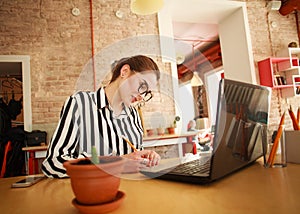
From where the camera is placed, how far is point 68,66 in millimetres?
3811

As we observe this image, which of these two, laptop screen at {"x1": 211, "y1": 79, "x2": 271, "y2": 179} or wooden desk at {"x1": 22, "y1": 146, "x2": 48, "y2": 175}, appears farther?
wooden desk at {"x1": 22, "y1": 146, "x2": 48, "y2": 175}

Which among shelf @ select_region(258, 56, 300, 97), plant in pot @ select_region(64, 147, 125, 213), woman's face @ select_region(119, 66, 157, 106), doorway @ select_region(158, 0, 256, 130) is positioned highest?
doorway @ select_region(158, 0, 256, 130)

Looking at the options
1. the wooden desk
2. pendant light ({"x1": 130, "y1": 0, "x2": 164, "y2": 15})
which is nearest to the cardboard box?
pendant light ({"x1": 130, "y1": 0, "x2": 164, "y2": 15})

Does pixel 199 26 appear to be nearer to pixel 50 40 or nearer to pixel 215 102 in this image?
pixel 50 40

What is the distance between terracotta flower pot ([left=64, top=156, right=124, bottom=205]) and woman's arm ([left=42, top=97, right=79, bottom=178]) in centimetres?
52

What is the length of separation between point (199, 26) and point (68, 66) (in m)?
3.25

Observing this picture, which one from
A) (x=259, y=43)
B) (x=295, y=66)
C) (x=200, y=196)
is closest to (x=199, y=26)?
(x=259, y=43)

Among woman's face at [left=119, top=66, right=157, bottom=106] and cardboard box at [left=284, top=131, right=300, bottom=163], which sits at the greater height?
woman's face at [left=119, top=66, right=157, bottom=106]

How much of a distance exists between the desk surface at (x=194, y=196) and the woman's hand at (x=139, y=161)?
0.38 feet

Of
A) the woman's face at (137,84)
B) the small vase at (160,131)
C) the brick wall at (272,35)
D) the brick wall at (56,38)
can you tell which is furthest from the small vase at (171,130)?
the woman's face at (137,84)

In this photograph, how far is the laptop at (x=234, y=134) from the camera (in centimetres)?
63

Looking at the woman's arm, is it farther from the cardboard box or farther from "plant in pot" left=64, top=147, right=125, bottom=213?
the cardboard box

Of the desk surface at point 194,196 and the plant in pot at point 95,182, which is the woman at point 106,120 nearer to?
the desk surface at point 194,196

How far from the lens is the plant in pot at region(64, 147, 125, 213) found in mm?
473
